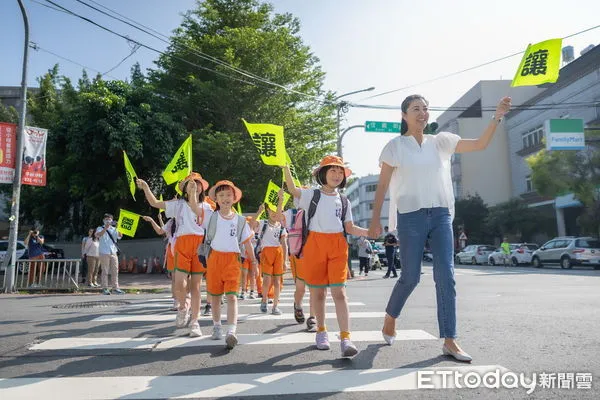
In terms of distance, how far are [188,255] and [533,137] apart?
40.1 m

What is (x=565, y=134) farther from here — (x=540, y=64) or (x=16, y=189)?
(x=16, y=189)

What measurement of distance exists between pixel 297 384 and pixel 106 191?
62.2 feet

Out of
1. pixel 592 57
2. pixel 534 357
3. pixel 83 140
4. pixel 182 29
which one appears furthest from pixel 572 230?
pixel 534 357

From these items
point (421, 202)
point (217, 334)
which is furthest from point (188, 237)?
point (421, 202)

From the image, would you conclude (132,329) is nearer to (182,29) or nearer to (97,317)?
(97,317)

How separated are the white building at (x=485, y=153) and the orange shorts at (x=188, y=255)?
43.6 m

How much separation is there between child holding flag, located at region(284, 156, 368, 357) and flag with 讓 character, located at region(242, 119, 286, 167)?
3.44 ft

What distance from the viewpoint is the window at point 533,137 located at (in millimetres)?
38625

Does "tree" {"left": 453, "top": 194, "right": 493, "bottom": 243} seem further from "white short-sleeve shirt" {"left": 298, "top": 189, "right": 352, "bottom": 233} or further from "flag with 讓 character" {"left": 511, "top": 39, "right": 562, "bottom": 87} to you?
"white short-sleeve shirt" {"left": 298, "top": 189, "right": 352, "bottom": 233}

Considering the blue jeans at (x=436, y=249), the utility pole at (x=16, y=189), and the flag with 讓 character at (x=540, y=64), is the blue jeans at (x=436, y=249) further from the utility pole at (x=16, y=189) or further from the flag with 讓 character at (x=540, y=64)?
the utility pole at (x=16, y=189)

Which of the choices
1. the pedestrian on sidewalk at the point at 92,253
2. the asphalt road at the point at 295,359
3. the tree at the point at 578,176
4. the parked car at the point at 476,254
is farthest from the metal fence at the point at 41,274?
the parked car at the point at 476,254

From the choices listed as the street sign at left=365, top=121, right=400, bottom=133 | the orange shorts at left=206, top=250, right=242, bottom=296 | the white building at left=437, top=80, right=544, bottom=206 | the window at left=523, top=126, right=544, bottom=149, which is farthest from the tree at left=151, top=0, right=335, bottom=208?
the white building at left=437, top=80, right=544, bottom=206

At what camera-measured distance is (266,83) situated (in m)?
20.8

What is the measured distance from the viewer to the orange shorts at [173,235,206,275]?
6.04 m
